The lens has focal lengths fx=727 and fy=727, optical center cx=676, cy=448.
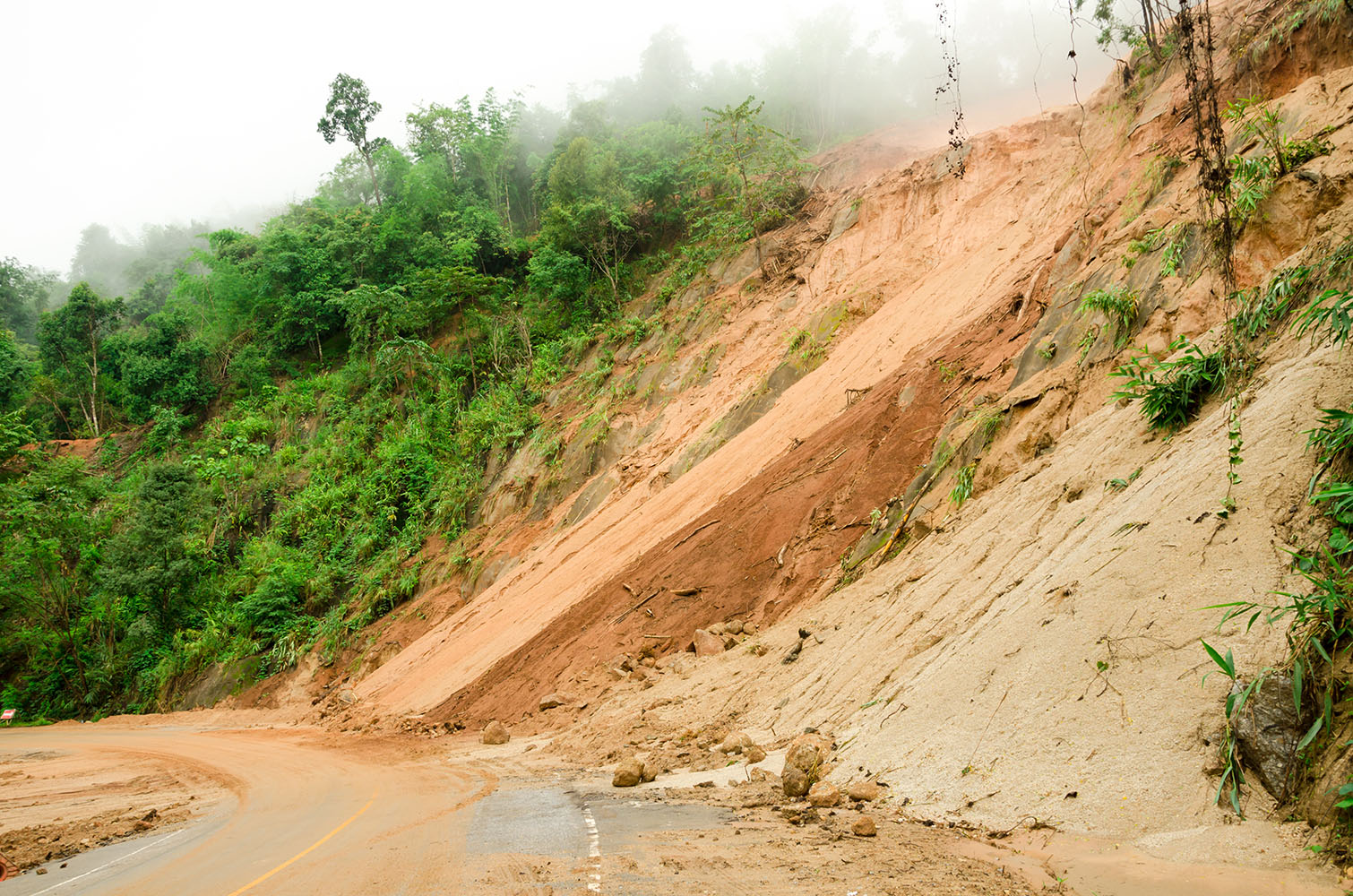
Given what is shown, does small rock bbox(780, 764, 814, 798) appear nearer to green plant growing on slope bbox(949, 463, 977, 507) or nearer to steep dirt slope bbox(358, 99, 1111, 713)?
green plant growing on slope bbox(949, 463, 977, 507)

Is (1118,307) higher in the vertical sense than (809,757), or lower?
higher

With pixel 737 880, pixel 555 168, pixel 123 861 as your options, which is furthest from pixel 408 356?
pixel 737 880

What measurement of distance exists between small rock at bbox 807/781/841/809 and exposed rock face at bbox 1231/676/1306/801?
8.72 ft

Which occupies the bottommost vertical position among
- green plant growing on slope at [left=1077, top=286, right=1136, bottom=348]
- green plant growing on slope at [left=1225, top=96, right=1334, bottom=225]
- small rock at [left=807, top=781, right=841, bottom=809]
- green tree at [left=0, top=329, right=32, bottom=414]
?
small rock at [left=807, top=781, right=841, bottom=809]

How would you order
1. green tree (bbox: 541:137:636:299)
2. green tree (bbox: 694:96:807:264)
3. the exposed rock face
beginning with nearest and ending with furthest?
the exposed rock face → green tree (bbox: 694:96:807:264) → green tree (bbox: 541:137:636:299)

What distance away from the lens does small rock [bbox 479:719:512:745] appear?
11.4 metres

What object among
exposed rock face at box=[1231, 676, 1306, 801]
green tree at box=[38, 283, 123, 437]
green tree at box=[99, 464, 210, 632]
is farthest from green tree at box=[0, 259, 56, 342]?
exposed rock face at box=[1231, 676, 1306, 801]

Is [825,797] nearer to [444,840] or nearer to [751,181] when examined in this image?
[444,840]

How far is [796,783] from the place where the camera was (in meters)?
5.83

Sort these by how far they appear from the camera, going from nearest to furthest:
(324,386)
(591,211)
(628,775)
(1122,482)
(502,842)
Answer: (502,842) → (1122,482) → (628,775) → (591,211) → (324,386)

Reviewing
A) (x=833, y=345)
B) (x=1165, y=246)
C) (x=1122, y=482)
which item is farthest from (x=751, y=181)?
(x=1122, y=482)

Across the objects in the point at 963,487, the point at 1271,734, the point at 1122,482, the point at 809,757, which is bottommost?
the point at 809,757

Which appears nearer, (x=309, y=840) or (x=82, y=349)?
(x=309, y=840)

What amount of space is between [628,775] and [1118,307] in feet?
25.7
